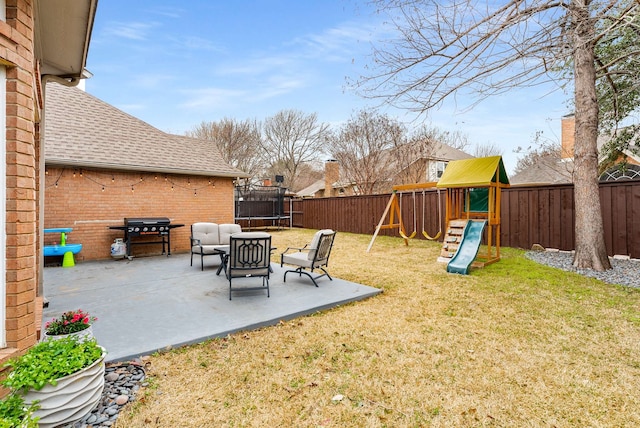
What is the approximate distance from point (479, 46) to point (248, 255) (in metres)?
5.42

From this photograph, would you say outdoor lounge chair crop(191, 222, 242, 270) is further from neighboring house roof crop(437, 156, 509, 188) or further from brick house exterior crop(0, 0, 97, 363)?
neighboring house roof crop(437, 156, 509, 188)

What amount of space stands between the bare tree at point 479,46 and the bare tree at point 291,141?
21152mm

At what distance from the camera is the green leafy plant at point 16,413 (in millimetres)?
1588

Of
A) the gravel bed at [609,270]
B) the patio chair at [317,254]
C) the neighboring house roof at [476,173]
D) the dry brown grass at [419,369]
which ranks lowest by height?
the dry brown grass at [419,369]

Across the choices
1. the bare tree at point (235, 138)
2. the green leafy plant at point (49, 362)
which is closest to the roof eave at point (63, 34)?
the green leafy plant at point (49, 362)

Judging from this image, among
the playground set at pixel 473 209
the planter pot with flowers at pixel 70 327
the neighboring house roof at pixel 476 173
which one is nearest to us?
the planter pot with flowers at pixel 70 327

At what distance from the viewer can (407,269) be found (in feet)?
23.6

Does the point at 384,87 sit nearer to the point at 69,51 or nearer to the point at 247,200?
the point at 69,51

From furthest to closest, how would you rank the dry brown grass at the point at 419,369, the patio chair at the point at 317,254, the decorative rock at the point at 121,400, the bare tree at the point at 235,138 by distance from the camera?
the bare tree at the point at 235,138 < the patio chair at the point at 317,254 < the decorative rock at the point at 121,400 < the dry brown grass at the point at 419,369

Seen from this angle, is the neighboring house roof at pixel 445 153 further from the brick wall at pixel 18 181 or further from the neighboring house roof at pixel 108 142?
the brick wall at pixel 18 181

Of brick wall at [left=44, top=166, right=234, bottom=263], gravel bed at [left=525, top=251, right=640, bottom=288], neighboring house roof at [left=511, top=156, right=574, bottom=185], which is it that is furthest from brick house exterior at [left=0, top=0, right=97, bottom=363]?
neighboring house roof at [left=511, top=156, right=574, bottom=185]

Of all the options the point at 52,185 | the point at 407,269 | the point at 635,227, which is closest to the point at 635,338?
the point at 407,269

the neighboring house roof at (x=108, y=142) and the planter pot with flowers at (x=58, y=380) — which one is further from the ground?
the neighboring house roof at (x=108, y=142)

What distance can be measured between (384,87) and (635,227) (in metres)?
7.03
